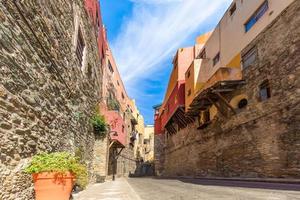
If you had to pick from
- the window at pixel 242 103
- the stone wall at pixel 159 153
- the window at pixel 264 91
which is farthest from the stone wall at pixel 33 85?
the stone wall at pixel 159 153

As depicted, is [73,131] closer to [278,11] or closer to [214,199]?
[214,199]

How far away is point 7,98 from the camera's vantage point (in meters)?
3.89

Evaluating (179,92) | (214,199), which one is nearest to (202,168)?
(179,92)

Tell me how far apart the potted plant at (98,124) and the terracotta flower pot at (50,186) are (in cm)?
810

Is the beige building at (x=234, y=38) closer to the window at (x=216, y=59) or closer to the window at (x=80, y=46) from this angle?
the window at (x=216, y=59)

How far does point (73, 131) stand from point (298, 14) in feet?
32.7

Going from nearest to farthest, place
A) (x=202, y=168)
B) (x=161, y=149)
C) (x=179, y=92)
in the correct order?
1. (x=202, y=168)
2. (x=179, y=92)
3. (x=161, y=149)

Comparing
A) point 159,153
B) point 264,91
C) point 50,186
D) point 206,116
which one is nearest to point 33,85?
point 50,186

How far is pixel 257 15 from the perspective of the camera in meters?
14.7

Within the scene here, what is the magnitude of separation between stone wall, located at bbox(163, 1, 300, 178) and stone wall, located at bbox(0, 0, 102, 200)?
8368 millimetres

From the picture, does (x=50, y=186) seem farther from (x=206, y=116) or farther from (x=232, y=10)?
(x=206, y=116)

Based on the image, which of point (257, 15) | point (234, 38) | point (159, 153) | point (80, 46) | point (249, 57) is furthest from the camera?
point (159, 153)

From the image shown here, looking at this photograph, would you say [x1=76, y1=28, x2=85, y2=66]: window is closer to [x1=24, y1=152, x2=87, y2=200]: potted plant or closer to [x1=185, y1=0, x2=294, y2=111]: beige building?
[x1=24, y1=152, x2=87, y2=200]: potted plant

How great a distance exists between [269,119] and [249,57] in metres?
4.14
